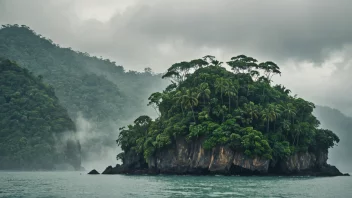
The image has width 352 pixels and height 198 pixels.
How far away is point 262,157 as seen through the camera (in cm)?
7544

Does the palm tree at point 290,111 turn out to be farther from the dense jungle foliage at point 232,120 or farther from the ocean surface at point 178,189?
the ocean surface at point 178,189

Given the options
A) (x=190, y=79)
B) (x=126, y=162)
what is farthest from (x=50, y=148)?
(x=190, y=79)

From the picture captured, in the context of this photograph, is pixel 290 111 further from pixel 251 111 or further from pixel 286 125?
pixel 251 111

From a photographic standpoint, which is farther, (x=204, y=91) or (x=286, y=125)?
(x=204, y=91)

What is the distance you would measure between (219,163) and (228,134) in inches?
252

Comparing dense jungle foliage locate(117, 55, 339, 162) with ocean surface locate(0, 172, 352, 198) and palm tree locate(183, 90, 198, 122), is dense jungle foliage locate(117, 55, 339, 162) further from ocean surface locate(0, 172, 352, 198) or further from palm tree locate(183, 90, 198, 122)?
ocean surface locate(0, 172, 352, 198)

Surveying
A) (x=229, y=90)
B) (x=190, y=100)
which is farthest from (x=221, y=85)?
(x=190, y=100)

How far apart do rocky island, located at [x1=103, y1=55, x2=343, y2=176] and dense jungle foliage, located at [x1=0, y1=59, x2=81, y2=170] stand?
5935cm

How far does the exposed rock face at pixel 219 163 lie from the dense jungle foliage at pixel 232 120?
1967 mm

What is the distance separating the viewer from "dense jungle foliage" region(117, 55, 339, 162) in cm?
7731

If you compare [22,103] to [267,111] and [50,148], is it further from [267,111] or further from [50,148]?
[267,111]

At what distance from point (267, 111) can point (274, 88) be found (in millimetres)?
22595

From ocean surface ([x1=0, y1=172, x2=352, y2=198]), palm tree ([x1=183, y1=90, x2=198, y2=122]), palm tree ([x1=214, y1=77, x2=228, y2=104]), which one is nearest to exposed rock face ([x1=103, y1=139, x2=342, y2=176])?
palm tree ([x1=183, y1=90, x2=198, y2=122])

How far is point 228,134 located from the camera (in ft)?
251
